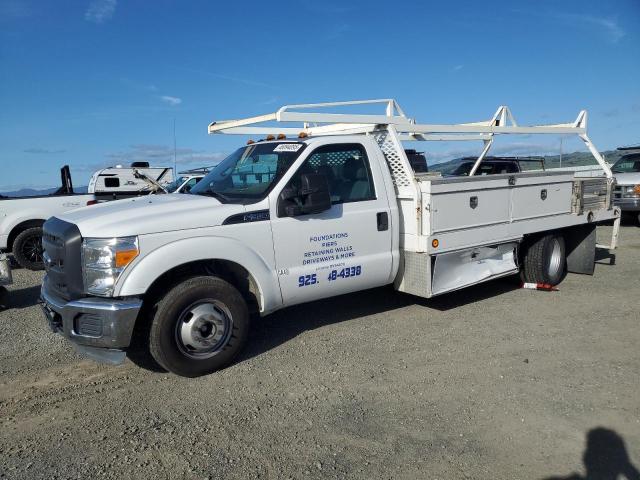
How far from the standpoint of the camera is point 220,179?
526 cm

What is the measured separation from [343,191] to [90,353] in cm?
273

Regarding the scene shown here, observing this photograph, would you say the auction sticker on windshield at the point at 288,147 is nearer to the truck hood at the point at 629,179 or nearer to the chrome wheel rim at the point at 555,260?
the chrome wheel rim at the point at 555,260

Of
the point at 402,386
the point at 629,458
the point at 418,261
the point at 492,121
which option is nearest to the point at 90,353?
the point at 402,386

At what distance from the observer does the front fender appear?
4004 mm

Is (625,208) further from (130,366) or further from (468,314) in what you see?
(130,366)

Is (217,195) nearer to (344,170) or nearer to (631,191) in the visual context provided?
(344,170)

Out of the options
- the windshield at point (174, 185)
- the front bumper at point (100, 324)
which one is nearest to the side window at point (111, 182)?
the windshield at point (174, 185)

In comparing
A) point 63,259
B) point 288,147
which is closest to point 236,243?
point 288,147

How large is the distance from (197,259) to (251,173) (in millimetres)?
1208

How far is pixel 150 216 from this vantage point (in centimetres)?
422

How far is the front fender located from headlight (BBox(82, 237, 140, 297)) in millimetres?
66

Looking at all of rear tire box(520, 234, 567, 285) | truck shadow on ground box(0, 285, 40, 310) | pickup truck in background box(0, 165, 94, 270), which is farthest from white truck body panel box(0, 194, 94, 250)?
rear tire box(520, 234, 567, 285)

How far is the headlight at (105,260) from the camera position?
3963 mm

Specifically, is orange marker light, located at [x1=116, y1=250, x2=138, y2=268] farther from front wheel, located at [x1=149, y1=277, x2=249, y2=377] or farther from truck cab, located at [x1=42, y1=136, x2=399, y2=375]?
front wheel, located at [x1=149, y1=277, x2=249, y2=377]
